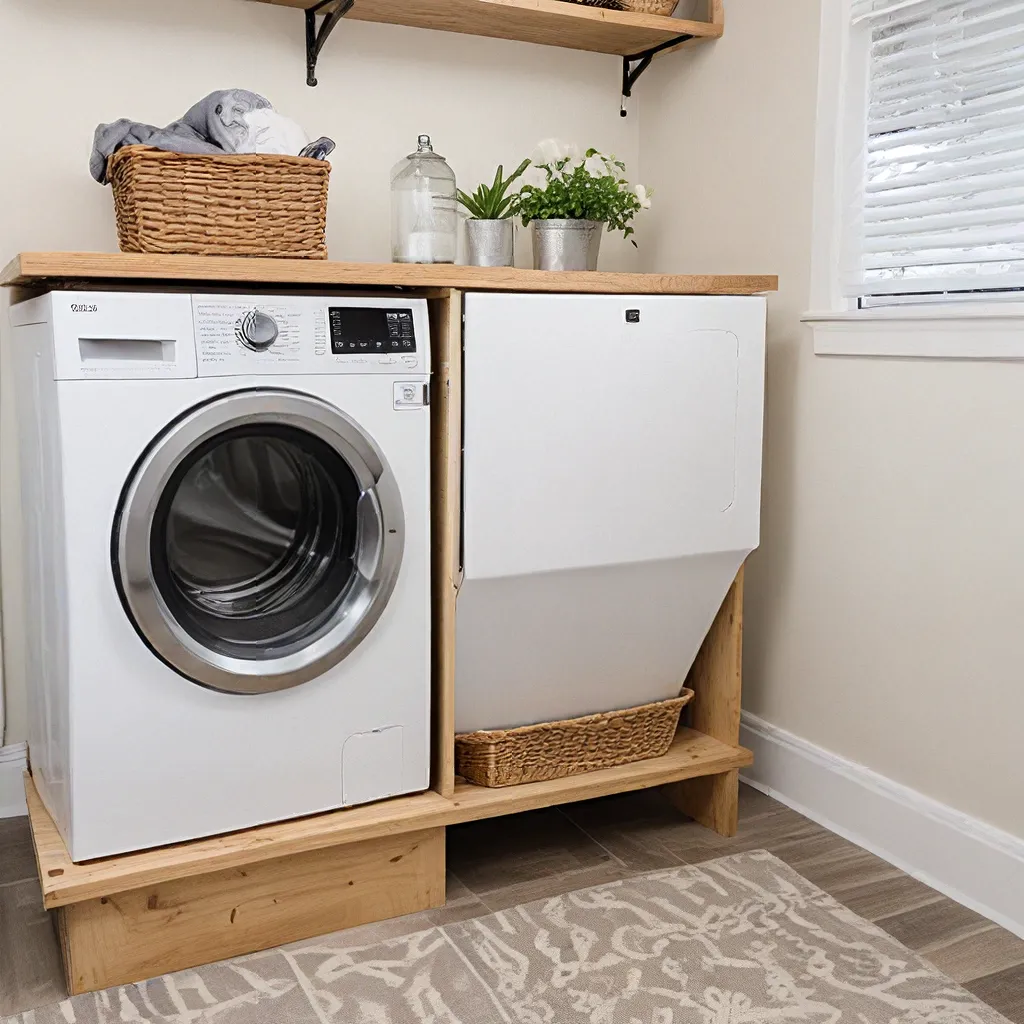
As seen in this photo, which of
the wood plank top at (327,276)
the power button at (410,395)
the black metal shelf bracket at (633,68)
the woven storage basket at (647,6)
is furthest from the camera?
the black metal shelf bracket at (633,68)

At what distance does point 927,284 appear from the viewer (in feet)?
7.27

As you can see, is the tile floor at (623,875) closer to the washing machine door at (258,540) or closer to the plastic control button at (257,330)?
the washing machine door at (258,540)

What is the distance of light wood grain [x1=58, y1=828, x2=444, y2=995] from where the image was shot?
6.07ft

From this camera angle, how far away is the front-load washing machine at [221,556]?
1.75 m

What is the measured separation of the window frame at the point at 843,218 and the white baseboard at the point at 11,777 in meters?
1.97

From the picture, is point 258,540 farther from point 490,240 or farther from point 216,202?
point 490,240

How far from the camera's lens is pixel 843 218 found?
94.0 inches

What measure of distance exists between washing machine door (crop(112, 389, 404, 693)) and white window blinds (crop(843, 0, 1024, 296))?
1.15 metres

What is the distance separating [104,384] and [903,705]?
167 centimetres

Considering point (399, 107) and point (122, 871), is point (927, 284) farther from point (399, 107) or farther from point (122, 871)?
point (122, 871)

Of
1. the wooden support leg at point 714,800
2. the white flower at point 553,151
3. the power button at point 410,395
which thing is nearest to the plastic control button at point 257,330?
the power button at point 410,395

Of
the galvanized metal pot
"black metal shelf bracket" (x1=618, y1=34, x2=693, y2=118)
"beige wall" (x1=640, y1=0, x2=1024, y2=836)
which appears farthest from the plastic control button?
"black metal shelf bracket" (x1=618, y1=34, x2=693, y2=118)

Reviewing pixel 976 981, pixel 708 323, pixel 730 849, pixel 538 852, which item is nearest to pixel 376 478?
pixel 708 323

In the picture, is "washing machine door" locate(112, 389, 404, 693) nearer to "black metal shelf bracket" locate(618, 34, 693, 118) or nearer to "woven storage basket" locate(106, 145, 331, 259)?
"woven storage basket" locate(106, 145, 331, 259)
